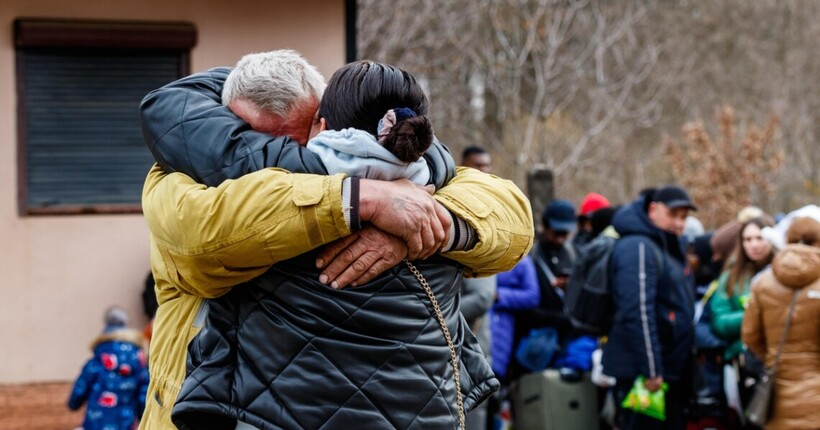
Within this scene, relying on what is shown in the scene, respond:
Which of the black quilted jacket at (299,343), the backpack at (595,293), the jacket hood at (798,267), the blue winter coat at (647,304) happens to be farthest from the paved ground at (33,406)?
the black quilted jacket at (299,343)

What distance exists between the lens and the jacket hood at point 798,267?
742cm

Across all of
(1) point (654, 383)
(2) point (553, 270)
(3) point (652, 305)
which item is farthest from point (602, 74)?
(1) point (654, 383)

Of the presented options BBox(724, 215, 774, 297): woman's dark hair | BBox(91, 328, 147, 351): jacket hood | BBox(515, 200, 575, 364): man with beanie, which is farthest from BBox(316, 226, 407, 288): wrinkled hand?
BBox(515, 200, 575, 364): man with beanie

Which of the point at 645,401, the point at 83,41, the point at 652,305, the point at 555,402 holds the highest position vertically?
the point at 83,41

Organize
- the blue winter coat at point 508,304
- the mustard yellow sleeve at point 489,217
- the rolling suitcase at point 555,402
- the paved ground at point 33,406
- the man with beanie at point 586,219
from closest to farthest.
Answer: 1. the mustard yellow sleeve at point 489,217
2. the paved ground at point 33,406
3. the blue winter coat at point 508,304
4. the rolling suitcase at point 555,402
5. the man with beanie at point 586,219

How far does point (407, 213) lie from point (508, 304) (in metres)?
6.30

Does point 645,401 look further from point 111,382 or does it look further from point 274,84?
point 274,84

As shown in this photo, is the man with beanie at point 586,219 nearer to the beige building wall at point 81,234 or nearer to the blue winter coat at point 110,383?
the beige building wall at point 81,234

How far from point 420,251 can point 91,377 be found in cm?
515

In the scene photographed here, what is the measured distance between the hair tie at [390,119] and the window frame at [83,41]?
6.14m

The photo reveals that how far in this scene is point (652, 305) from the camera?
26.9 feet

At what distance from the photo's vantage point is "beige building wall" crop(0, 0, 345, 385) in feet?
28.5

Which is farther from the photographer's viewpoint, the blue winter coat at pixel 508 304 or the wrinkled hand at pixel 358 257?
the blue winter coat at pixel 508 304

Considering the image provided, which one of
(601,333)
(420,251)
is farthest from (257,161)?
(601,333)
